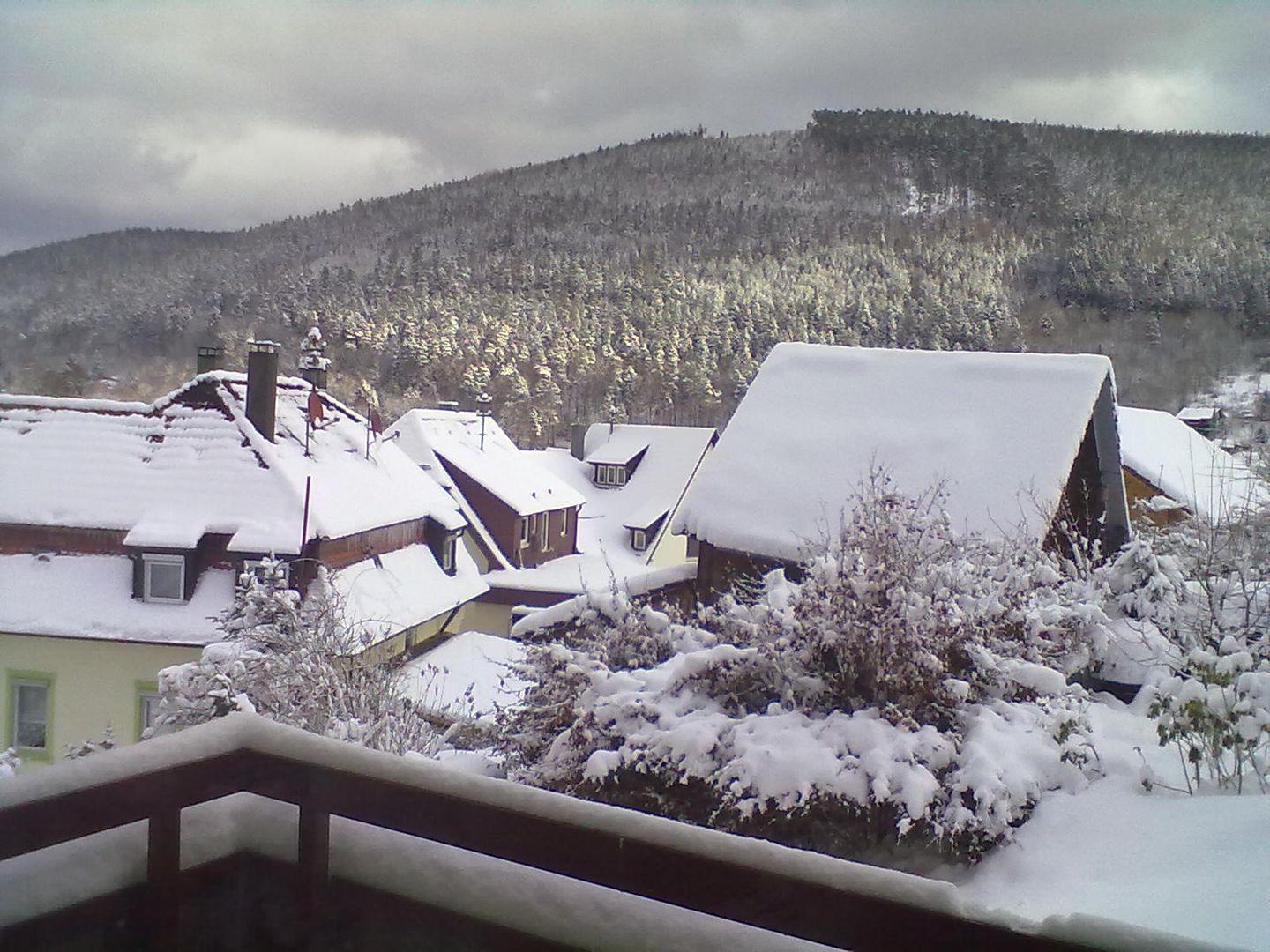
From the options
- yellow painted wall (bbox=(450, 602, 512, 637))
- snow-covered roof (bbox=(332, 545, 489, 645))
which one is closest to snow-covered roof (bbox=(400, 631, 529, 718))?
snow-covered roof (bbox=(332, 545, 489, 645))

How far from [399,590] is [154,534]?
233cm

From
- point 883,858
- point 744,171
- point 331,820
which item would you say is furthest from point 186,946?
point 744,171

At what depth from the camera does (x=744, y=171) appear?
20.7 feet

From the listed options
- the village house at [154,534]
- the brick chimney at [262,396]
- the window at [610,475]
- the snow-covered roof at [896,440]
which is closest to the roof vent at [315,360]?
the village house at [154,534]

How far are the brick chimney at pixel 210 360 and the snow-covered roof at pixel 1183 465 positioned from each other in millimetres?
5860

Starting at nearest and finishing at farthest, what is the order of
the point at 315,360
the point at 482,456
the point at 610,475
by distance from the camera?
the point at 315,360, the point at 482,456, the point at 610,475

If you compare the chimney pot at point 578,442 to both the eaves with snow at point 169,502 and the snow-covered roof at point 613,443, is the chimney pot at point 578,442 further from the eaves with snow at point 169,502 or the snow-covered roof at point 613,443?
the eaves with snow at point 169,502

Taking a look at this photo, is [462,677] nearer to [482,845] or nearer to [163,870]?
[163,870]

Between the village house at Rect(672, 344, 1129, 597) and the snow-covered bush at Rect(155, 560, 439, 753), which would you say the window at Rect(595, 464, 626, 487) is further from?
the snow-covered bush at Rect(155, 560, 439, 753)

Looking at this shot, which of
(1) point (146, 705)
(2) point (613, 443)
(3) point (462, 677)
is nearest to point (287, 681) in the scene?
(1) point (146, 705)

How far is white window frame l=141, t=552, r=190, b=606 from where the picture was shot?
19.2ft

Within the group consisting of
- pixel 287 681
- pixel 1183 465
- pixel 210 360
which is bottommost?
pixel 287 681

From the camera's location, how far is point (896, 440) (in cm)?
577

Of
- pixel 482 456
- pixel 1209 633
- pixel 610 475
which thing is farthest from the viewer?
pixel 610 475
